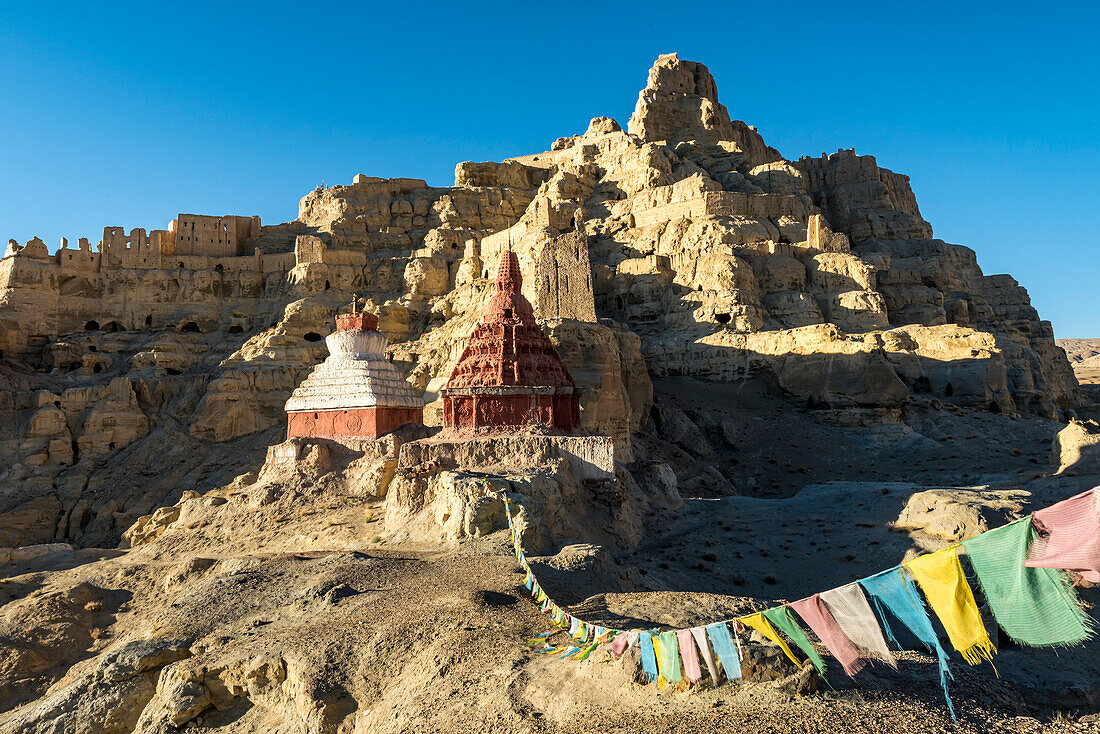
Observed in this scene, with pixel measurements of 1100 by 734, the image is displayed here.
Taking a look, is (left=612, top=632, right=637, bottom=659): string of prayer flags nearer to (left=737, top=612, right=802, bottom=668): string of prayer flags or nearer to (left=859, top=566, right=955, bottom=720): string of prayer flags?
(left=737, top=612, right=802, bottom=668): string of prayer flags

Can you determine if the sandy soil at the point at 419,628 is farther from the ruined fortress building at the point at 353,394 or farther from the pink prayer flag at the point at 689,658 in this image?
the ruined fortress building at the point at 353,394

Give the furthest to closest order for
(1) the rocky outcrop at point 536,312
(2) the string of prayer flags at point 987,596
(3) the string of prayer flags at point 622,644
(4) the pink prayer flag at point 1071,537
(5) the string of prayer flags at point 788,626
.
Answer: (1) the rocky outcrop at point 536,312 < (3) the string of prayer flags at point 622,644 < (5) the string of prayer flags at point 788,626 < (2) the string of prayer flags at point 987,596 < (4) the pink prayer flag at point 1071,537

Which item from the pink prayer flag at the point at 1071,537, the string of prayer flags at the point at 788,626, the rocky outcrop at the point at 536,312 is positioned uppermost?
the rocky outcrop at the point at 536,312

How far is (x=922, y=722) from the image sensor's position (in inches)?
236

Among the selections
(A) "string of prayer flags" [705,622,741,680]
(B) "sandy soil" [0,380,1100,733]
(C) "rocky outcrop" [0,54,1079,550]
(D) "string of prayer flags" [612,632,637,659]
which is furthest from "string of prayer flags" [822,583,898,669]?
(C) "rocky outcrop" [0,54,1079,550]

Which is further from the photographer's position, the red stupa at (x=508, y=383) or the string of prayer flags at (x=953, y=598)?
the red stupa at (x=508, y=383)

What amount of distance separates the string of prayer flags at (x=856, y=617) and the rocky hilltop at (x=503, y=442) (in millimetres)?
798

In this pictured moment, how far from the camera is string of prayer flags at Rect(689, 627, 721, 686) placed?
20.6ft

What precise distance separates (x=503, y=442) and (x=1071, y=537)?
12725 mm

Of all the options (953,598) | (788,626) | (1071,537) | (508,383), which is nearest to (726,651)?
(788,626)

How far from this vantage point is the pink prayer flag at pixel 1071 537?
5074mm

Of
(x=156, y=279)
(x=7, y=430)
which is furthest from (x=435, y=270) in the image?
(x=7, y=430)

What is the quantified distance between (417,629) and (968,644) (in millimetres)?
5753

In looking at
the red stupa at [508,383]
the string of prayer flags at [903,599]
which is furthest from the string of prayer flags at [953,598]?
the red stupa at [508,383]
